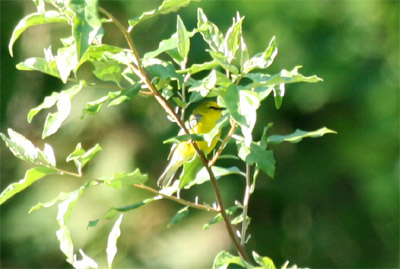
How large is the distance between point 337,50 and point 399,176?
22.8 inches

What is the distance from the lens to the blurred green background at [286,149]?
3020 millimetres

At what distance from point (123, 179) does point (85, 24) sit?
9.2 inches

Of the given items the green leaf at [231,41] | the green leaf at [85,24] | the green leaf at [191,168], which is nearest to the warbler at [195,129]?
the green leaf at [191,168]

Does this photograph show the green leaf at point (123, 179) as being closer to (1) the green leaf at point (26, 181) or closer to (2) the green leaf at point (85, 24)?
(1) the green leaf at point (26, 181)

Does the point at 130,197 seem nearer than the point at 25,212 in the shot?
Yes

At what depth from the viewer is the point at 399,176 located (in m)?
2.99

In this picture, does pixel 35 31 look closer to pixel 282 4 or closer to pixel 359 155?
pixel 282 4

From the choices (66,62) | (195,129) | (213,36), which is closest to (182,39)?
(213,36)

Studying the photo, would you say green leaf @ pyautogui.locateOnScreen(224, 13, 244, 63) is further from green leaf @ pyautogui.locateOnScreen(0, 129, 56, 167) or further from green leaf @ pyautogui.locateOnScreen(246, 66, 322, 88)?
green leaf @ pyautogui.locateOnScreen(0, 129, 56, 167)

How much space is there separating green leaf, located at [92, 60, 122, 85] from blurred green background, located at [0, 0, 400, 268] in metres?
1.96

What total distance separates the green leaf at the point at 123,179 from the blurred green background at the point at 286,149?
2.04 m

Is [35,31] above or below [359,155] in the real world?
above

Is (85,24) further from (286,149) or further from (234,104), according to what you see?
(286,149)

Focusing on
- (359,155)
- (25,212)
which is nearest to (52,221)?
(25,212)
